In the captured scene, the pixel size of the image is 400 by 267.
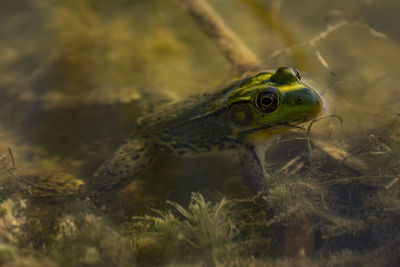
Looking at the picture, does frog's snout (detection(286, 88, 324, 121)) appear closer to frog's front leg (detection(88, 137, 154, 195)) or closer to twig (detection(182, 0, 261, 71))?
twig (detection(182, 0, 261, 71))

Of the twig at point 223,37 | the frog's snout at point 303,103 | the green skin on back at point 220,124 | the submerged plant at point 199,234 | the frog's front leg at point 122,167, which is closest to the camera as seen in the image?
the submerged plant at point 199,234

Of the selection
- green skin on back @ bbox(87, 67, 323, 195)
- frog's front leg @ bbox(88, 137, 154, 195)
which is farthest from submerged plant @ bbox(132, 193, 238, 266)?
frog's front leg @ bbox(88, 137, 154, 195)

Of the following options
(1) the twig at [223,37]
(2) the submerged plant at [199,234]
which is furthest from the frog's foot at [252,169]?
(1) the twig at [223,37]

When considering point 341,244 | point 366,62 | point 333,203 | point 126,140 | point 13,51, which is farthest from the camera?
point 13,51

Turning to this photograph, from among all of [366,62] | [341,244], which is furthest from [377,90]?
[341,244]

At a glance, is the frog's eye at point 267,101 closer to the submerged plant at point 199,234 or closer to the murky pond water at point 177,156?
the murky pond water at point 177,156

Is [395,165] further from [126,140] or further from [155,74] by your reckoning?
[155,74]

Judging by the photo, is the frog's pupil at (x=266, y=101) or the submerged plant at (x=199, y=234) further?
the frog's pupil at (x=266, y=101)
